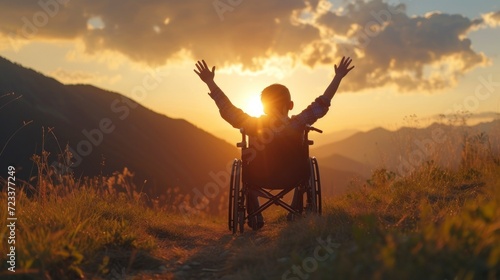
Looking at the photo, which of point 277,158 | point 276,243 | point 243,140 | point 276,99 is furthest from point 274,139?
point 276,243

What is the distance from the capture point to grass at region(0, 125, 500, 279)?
8.62ft

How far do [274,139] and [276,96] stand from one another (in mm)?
546

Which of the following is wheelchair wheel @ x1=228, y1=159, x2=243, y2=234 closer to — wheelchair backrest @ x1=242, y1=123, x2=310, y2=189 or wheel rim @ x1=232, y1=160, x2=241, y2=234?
wheel rim @ x1=232, y1=160, x2=241, y2=234

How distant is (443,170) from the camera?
929cm

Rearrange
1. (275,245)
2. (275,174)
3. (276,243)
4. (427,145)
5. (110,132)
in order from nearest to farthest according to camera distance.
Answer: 1. (275,245)
2. (276,243)
3. (275,174)
4. (427,145)
5. (110,132)

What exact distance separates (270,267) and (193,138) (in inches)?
4160

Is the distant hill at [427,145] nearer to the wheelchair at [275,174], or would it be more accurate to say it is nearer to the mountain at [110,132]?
the wheelchair at [275,174]

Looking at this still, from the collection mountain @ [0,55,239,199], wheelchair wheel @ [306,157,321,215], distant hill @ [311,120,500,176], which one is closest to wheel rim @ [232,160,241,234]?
wheelchair wheel @ [306,157,321,215]

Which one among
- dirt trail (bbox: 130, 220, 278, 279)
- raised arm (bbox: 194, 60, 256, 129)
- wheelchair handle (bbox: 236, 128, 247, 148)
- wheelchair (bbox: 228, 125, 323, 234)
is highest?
raised arm (bbox: 194, 60, 256, 129)

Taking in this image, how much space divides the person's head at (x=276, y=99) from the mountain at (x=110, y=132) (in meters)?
57.5

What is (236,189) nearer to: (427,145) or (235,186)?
(235,186)

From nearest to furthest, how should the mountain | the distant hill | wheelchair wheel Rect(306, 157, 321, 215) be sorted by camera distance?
wheelchair wheel Rect(306, 157, 321, 215) → the distant hill → the mountain

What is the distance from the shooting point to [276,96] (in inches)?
251

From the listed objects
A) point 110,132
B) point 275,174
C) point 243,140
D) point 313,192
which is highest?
point 110,132
